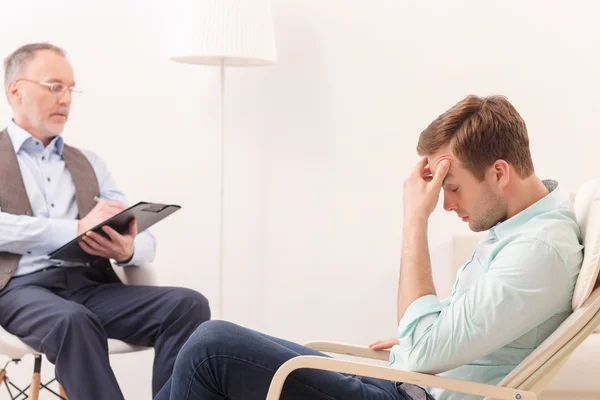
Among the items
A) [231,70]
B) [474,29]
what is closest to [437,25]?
[474,29]

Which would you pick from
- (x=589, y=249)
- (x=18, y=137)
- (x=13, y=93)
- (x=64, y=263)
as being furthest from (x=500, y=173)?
(x=13, y=93)

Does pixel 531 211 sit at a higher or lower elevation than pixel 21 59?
lower

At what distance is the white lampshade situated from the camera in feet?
10.6

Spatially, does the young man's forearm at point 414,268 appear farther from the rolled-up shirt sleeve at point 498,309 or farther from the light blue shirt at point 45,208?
the light blue shirt at point 45,208

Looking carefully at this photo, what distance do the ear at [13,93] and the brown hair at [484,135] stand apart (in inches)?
71.1

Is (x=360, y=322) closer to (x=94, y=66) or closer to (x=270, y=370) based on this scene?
(x=94, y=66)

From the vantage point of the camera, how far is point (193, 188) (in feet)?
12.3

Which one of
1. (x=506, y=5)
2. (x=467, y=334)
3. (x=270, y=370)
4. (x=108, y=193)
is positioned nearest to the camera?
(x=467, y=334)

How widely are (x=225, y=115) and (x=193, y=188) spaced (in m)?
0.34

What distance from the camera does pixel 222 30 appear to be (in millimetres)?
3238

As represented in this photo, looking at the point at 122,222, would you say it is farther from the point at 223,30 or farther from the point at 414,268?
the point at 414,268

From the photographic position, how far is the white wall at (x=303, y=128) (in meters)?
3.59

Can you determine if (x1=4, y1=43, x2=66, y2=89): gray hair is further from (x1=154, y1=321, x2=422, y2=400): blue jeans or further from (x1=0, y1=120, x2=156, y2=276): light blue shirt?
(x1=154, y1=321, x2=422, y2=400): blue jeans

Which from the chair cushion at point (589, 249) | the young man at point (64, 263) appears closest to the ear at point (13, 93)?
the young man at point (64, 263)
